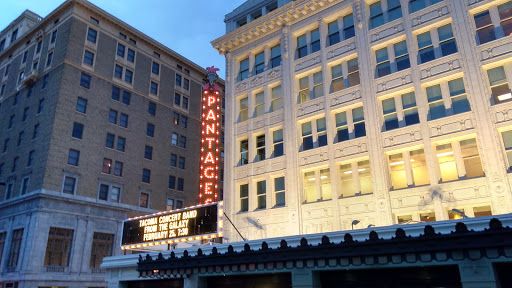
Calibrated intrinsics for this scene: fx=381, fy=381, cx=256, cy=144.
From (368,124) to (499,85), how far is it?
6.12 meters

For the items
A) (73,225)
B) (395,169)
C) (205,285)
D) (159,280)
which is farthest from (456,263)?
(73,225)

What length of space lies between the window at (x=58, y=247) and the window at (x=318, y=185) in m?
28.1

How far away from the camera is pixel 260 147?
24703 mm

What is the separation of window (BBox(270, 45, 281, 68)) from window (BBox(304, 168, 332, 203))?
815 cm

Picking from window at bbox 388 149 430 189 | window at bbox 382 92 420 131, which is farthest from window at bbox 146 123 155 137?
window at bbox 388 149 430 189

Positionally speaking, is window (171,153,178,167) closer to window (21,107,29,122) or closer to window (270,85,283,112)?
window (21,107,29,122)

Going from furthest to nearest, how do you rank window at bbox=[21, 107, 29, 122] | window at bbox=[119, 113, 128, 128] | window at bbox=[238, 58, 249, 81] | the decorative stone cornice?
window at bbox=[119, 113, 128, 128] → window at bbox=[21, 107, 29, 122] → window at bbox=[238, 58, 249, 81] → the decorative stone cornice

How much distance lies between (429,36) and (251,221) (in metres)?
14.3

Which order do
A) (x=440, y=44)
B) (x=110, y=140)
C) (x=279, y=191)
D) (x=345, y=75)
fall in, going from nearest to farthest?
(x=440, y=44)
(x=345, y=75)
(x=279, y=191)
(x=110, y=140)

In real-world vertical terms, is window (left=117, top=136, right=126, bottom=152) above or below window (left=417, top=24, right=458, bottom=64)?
above

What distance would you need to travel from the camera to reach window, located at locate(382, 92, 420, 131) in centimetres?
1941

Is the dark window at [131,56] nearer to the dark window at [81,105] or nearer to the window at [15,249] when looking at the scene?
the dark window at [81,105]

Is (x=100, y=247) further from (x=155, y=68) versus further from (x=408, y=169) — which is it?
(x=408, y=169)

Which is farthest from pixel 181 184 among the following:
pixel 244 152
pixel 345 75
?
pixel 345 75
